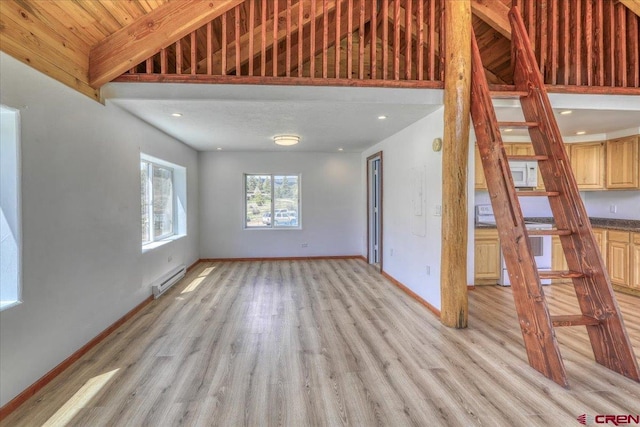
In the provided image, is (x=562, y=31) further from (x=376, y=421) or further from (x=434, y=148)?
(x=376, y=421)

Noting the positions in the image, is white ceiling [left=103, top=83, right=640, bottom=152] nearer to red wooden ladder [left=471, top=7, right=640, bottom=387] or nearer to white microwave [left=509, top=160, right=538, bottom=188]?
white microwave [left=509, top=160, right=538, bottom=188]

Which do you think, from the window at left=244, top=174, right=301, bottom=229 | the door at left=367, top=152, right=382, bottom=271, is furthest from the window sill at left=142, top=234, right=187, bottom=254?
the door at left=367, top=152, right=382, bottom=271

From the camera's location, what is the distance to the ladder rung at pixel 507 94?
292cm

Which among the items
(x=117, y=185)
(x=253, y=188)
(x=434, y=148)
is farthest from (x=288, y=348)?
(x=253, y=188)

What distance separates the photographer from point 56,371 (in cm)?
223

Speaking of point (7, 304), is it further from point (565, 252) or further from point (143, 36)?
point (565, 252)

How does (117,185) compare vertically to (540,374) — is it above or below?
above

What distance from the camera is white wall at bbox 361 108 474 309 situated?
3477mm

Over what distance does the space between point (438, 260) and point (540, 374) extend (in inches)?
54.6

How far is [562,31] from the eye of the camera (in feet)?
11.3

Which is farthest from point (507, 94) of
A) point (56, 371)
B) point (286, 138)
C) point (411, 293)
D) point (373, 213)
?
point (56, 371)

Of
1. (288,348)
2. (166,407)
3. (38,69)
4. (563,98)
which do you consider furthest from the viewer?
(563,98)

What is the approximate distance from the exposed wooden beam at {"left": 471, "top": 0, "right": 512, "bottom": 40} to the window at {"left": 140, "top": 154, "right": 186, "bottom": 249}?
4.46 m

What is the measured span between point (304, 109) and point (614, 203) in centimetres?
521
